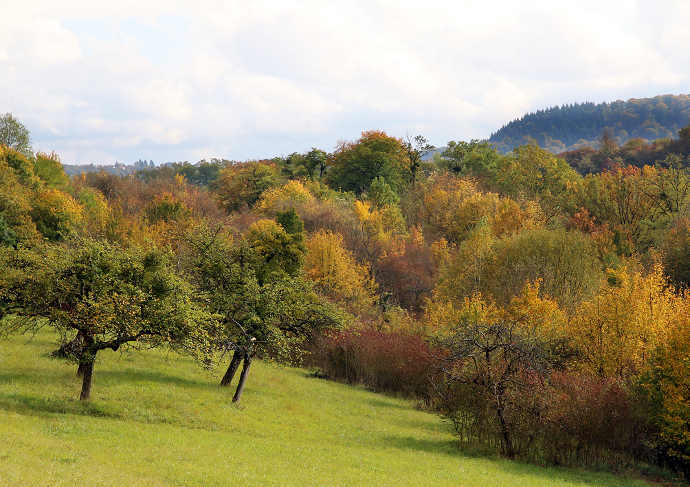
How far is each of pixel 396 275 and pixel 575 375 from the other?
48.8 metres

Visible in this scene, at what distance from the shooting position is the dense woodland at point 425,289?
3089cm

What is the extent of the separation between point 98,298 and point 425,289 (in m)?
57.6

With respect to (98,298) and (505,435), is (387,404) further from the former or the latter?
(98,298)

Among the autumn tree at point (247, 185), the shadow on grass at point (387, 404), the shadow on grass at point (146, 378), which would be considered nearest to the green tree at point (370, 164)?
the autumn tree at point (247, 185)

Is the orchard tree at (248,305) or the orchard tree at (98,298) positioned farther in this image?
the orchard tree at (248,305)

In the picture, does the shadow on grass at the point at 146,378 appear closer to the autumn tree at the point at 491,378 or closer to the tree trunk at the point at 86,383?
the tree trunk at the point at 86,383

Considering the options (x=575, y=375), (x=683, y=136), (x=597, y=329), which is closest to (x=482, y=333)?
(x=575, y=375)

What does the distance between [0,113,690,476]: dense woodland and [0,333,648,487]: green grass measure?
7.10 ft

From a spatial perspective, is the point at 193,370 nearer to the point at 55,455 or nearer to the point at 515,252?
the point at 55,455

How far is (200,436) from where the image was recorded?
28219 mm

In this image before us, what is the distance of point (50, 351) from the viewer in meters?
40.5

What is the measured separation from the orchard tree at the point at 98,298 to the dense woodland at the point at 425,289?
125mm

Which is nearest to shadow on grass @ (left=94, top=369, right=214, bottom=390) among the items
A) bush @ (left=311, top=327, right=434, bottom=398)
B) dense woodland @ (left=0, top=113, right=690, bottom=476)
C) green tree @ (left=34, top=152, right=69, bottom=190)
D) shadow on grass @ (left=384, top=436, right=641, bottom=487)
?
dense woodland @ (left=0, top=113, right=690, bottom=476)

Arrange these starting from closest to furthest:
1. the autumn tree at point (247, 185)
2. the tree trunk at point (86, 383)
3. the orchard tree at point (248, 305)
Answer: the tree trunk at point (86, 383), the orchard tree at point (248, 305), the autumn tree at point (247, 185)
